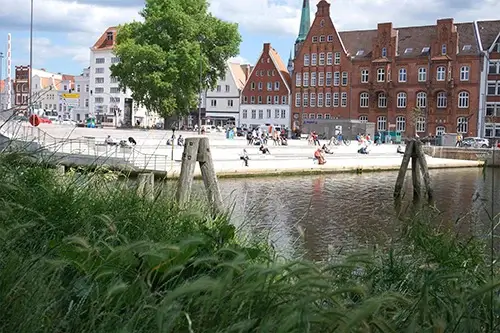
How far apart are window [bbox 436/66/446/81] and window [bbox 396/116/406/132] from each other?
18.7ft

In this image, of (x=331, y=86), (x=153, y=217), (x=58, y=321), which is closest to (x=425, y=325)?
(x=58, y=321)

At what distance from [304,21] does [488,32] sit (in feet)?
110

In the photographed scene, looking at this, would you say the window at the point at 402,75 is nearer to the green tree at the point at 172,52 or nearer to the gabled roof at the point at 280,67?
the gabled roof at the point at 280,67

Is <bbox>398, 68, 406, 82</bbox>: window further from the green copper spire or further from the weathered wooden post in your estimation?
the weathered wooden post

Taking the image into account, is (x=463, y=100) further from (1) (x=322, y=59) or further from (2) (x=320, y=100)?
(1) (x=322, y=59)

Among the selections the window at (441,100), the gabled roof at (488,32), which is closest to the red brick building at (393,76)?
the window at (441,100)

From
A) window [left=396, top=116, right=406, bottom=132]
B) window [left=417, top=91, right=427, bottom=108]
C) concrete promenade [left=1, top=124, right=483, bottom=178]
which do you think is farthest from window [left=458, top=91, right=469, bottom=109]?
concrete promenade [left=1, top=124, right=483, bottom=178]

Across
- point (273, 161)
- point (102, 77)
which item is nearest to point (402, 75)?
point (273, 161)

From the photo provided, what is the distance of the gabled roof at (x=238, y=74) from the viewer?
305 ft

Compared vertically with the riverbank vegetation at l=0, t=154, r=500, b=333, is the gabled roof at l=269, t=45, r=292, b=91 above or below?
above

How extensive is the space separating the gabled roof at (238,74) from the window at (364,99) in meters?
22.6

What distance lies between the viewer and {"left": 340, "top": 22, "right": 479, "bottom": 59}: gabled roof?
226 feet

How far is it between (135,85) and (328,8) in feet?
101

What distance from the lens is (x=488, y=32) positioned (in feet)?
226
